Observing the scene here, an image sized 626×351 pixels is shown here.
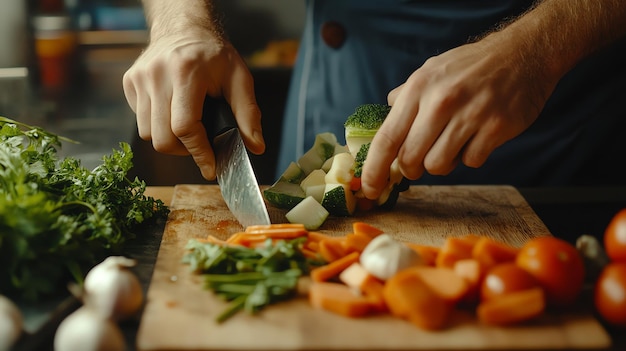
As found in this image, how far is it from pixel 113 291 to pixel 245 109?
33.6 inches

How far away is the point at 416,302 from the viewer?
1.46 m

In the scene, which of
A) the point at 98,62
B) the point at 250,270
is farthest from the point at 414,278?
the point at 98,62

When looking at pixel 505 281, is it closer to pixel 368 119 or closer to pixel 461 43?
pixel 368 119

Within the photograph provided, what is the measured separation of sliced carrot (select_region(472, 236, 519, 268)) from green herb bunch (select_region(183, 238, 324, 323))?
415 mm

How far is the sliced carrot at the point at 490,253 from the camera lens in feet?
5.22

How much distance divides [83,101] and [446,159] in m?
3.43

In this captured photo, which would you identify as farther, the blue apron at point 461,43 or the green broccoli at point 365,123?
the blue apron at point 461,43

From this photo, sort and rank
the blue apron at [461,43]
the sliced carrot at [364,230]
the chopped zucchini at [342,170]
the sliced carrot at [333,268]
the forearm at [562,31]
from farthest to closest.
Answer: the blue apron at [461,43] < the chopped zucchini at [342,170] < the forearm at [562,31] < the sliced carrot at [364,230] < the sliced carrot at [333,268]

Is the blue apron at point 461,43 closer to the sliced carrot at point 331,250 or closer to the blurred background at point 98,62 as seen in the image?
the sliced carrot at point 331,250

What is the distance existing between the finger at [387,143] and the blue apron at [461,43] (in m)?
0.83

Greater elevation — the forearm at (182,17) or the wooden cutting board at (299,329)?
the forearm at (182,17)

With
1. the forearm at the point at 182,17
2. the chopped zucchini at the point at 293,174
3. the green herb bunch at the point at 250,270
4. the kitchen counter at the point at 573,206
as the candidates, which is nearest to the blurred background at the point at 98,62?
the forearm at the point at 182,17

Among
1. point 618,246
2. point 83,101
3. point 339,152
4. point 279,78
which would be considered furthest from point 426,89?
point 83,101

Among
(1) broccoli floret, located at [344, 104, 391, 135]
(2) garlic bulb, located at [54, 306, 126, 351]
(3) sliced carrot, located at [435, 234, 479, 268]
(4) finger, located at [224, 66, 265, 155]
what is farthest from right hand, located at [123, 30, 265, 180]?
(2) garlic bulb, located at [54, 306, 126, 351]
